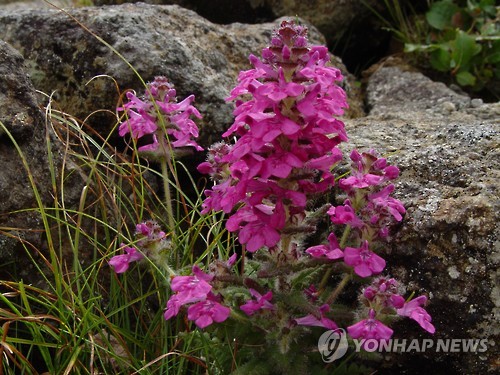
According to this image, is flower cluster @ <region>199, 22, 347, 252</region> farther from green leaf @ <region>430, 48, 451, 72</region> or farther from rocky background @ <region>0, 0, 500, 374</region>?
green leaf @ <region>430, 48, 451, 72</region>

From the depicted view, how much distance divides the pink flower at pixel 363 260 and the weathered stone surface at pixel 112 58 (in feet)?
4.64

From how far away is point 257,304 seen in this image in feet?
6.55

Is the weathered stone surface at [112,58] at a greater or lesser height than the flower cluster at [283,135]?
lesser

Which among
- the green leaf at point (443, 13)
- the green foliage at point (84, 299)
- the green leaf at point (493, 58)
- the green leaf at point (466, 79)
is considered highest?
the green leaf at point (443, 13)

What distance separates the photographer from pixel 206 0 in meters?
4.93

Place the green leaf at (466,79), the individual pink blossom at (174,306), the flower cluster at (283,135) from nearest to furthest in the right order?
Result: the flower cluster at (283,135), the individual pink blossom at (174,306), the green leaf at (466,79)

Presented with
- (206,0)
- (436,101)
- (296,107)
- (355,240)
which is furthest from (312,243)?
(206,0)

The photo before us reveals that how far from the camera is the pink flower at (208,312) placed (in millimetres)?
1903

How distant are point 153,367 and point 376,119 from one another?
1.62 meters

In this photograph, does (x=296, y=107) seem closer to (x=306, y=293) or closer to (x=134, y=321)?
(x=306, y=293)

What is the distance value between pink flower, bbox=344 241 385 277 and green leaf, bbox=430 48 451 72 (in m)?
3.20

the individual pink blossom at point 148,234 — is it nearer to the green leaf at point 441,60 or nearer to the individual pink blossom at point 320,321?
the individual pink blossom at point 320,321

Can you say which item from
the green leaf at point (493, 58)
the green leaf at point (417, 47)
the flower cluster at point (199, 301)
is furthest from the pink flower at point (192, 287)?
the green leaf at point (493, 58)

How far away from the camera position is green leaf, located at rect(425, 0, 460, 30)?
17.0 ft
